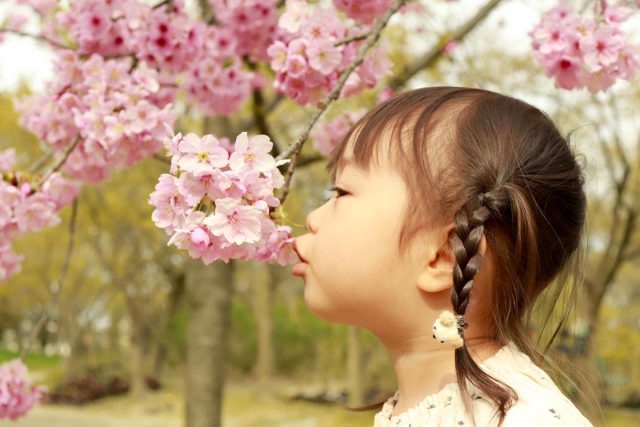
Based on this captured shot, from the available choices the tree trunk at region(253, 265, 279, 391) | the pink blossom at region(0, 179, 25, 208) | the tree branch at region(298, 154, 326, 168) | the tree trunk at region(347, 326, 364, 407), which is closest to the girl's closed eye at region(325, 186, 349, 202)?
the pink blossom at region(0, 179, 25, 208)

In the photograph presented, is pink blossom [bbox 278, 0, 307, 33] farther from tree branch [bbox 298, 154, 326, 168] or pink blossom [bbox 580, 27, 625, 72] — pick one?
tree branch [bbox 298, 154, 326, 168]

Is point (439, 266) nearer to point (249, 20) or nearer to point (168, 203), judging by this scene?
point (168, 203)

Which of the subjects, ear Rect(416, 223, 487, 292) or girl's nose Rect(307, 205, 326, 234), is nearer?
ear Rect(416, 223, 487, 292)

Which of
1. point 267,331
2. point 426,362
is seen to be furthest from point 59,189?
point 267,331

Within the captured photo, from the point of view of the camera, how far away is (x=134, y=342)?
12.3 m

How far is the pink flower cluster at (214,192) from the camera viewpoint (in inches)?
43.9

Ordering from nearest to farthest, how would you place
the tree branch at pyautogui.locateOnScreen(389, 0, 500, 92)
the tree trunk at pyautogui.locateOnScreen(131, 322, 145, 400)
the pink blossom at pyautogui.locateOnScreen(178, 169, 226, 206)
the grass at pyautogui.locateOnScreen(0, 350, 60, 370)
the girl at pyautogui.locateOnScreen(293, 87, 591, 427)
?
the pink blossom at pyautogui.locateOnScreen(178, 169, 226, 206) < the girl at pyautogui.locateOnScreen(293, 87, 591, 427) < the tree branch at pyautogui.locateOnScreen(389, 0, 500, 92) < the tree trunk at pyautogui.locateOnScreen(131, 322, 145, 400) < the grass at pyautogui.locateOnScreen(0, 350, 60, 370)

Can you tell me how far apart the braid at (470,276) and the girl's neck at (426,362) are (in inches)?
4.0

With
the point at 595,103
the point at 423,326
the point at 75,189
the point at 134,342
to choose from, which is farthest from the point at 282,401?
the point at 423,326

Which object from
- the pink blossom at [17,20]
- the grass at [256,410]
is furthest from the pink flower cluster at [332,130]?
the grass at [256,410]

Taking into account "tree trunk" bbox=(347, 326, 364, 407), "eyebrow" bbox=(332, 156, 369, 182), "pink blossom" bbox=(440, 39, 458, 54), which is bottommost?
"tree trunk" bbox=(347, 326, 364, 407)

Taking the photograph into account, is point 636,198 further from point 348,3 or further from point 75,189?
Result: point 75,189

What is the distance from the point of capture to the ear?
1.26m

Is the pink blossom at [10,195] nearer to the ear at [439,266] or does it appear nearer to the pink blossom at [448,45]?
the ear at [439,266]
